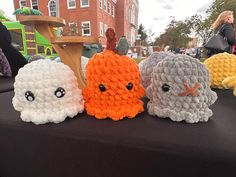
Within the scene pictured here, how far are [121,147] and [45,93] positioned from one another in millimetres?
235

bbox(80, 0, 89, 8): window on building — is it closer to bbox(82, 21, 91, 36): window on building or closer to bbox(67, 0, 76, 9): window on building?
bbox(67, 0, 76, 9): window on building

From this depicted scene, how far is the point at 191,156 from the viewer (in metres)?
0.40

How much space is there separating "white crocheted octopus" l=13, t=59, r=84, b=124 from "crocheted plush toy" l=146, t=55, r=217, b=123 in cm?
24

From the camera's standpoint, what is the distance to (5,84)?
0.98 metres

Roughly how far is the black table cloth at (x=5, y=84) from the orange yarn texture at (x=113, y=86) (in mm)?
561

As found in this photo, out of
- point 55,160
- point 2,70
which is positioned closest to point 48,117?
point 55,160

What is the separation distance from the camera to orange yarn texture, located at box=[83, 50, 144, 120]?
0.51 meters

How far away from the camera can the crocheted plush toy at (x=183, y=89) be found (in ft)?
1.56

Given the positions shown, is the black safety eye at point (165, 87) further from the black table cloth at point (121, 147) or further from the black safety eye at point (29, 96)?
the black safety eye at point (29, 96)

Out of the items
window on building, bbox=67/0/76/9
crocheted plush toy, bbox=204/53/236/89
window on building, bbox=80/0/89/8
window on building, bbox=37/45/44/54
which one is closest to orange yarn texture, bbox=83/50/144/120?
crocheted plush toy, bbox=204/53/236/89

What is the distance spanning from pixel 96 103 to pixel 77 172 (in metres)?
0.18

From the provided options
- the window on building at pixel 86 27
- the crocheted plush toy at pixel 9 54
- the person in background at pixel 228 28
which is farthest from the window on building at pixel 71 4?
the crocheted plush toy at pixel 9 54

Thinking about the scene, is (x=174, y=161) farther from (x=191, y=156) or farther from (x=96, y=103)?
(x=96, y=103)

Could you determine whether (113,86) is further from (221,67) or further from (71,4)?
(71,4)
